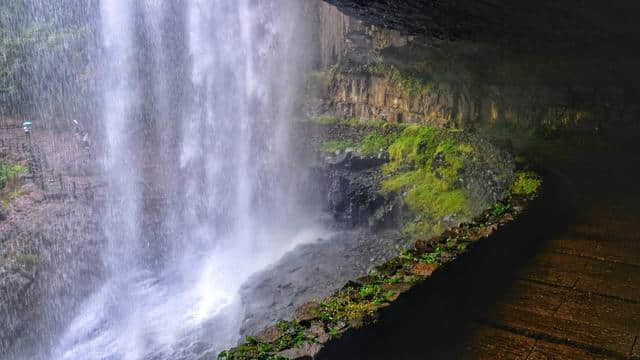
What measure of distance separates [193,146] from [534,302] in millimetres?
15277

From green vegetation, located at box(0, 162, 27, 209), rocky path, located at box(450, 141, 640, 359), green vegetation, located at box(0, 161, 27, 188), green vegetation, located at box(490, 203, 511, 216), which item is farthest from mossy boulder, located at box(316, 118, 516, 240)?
green vegetation, located at box(0, 161, 27, 188)

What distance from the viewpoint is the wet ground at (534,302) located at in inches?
95.0

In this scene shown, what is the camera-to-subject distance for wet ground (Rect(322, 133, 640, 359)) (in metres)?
2.41

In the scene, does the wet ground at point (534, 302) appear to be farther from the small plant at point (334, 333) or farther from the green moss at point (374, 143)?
the green moss at point (374, 143)

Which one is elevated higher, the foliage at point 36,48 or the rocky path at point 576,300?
the foliage at point 36,48

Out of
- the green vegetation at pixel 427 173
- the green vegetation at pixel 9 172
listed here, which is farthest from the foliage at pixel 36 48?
the green vegetation at pixel 427 173

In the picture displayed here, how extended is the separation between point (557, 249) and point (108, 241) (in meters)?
15.7

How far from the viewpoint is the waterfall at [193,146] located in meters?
13.6

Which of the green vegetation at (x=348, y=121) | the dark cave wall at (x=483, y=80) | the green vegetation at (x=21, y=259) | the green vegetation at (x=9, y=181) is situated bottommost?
the green vegetation at (x=21, y=259)

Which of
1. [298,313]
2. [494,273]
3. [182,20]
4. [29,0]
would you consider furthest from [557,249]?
[29,0]

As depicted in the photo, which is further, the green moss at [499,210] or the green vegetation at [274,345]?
the green moss at [499,210]

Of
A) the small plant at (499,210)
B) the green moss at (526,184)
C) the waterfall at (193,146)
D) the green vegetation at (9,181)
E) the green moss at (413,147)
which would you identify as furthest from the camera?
the green vegetation at (9,181)

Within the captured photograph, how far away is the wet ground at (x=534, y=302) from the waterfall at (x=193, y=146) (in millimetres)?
9607

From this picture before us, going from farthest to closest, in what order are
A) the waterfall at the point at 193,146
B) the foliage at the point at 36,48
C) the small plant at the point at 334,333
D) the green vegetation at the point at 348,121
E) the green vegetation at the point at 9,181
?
1. the foliage at the point at 36,48
2. the green vegetation at the point at 348,121
3. the green vegetation at the point at 9,181
4. the waterfall at the point at 193,146
5. the small plant at the point at 334,333
